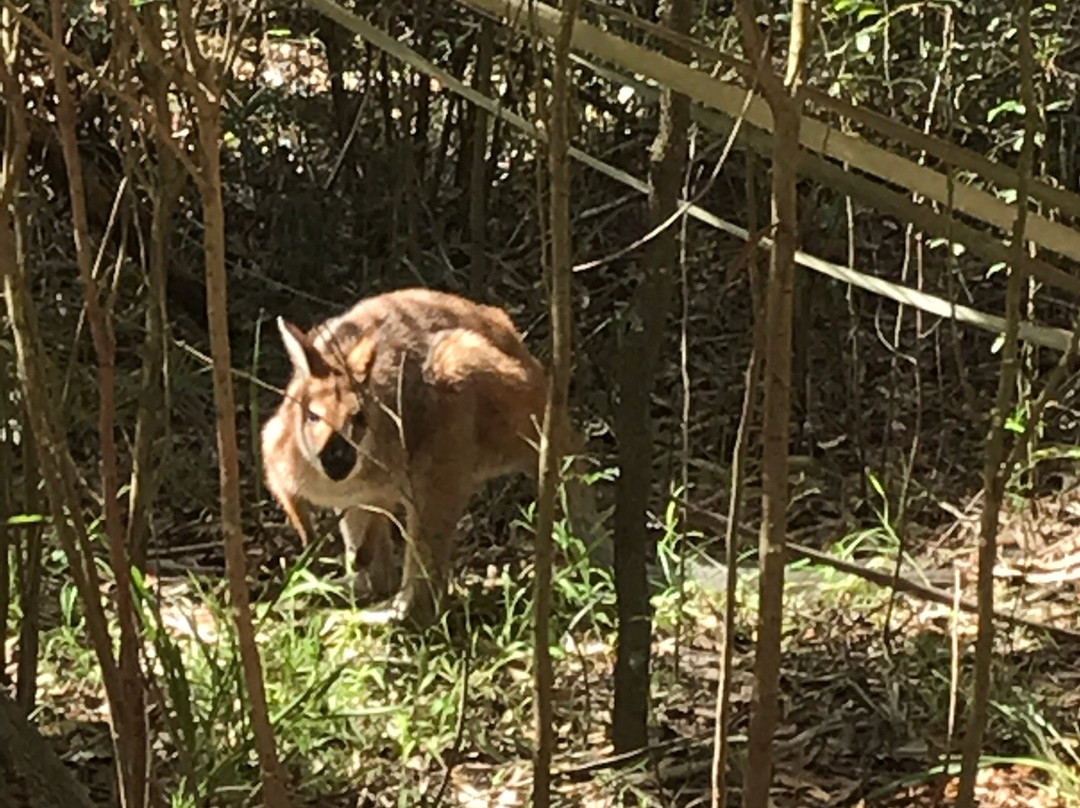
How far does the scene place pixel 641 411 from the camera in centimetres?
301

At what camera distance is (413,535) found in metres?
4.41

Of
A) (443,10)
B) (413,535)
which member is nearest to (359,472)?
(413,535)

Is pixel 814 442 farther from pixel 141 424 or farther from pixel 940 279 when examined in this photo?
→ pixel 141 424

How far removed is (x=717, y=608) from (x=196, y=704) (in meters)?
1.46

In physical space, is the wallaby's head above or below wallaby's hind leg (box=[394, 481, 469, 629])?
above

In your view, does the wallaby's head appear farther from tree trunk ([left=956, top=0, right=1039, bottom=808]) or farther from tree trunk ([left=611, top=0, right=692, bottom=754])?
tree trunk ([left=956, top=0, right=1039, bottom=808])

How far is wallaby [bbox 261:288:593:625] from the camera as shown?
15.2 feet

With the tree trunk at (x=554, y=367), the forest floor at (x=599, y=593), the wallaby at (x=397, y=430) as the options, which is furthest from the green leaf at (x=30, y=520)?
the wallaby at (x=397, y=430)

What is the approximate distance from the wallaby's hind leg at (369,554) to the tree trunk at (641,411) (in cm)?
145

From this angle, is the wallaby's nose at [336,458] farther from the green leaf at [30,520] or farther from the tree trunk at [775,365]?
the tree trunk at [775,365]

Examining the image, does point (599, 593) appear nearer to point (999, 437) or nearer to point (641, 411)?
point (641, 411)

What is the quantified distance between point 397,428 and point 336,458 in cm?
19

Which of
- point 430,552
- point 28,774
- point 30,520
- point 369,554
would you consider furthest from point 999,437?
point 369,554

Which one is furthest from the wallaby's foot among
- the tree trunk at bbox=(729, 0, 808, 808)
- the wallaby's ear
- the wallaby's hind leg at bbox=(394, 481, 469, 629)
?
the tree trunk at bbox=(729, 0, 808, 808)
